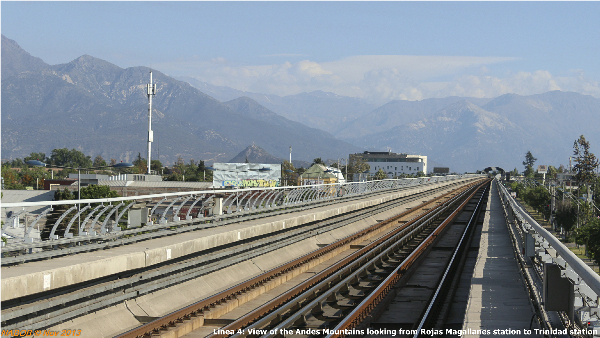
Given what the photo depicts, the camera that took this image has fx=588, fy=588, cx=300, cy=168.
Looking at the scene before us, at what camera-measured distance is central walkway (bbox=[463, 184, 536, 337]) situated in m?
11.7

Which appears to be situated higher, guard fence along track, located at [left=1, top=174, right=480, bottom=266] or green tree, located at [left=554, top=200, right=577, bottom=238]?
guard fence along track, located at [left=1, top=174, right=480, bottom=266]

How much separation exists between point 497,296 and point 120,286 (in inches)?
344

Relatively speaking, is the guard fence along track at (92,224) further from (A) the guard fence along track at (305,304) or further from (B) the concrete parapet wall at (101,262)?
(A) the guard fence along track at (305,304)

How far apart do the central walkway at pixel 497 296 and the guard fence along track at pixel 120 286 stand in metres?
5.67

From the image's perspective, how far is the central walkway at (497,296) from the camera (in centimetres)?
1173

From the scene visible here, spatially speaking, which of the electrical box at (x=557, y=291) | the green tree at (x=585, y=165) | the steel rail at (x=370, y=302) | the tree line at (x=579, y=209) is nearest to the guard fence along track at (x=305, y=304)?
the steel rail at (x=370, y=302)

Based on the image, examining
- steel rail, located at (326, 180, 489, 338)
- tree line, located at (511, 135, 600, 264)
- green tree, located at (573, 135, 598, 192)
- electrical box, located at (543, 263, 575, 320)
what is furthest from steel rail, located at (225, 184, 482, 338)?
green tree, located at (573, 135, 598, 192)

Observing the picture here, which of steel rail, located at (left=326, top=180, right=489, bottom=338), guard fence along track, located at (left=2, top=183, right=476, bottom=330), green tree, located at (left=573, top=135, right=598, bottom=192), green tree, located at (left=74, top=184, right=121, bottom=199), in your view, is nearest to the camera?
guard fence along track, located at (left=2, top=183, right=476, bottom=330)

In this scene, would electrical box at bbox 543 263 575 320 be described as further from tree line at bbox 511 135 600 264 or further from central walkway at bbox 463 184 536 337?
tree line at bbox 511 135 600 264

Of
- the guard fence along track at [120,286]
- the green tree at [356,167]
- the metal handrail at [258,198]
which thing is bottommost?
the guard fence along track at [120,286]

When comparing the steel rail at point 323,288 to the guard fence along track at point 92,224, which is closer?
the guard fence along track at point 92,224

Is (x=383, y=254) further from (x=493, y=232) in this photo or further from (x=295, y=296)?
(x=493, y=232)

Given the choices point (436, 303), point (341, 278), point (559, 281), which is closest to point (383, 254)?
point (341, 278)

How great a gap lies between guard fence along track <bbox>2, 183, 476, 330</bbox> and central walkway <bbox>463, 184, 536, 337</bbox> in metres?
5.67
